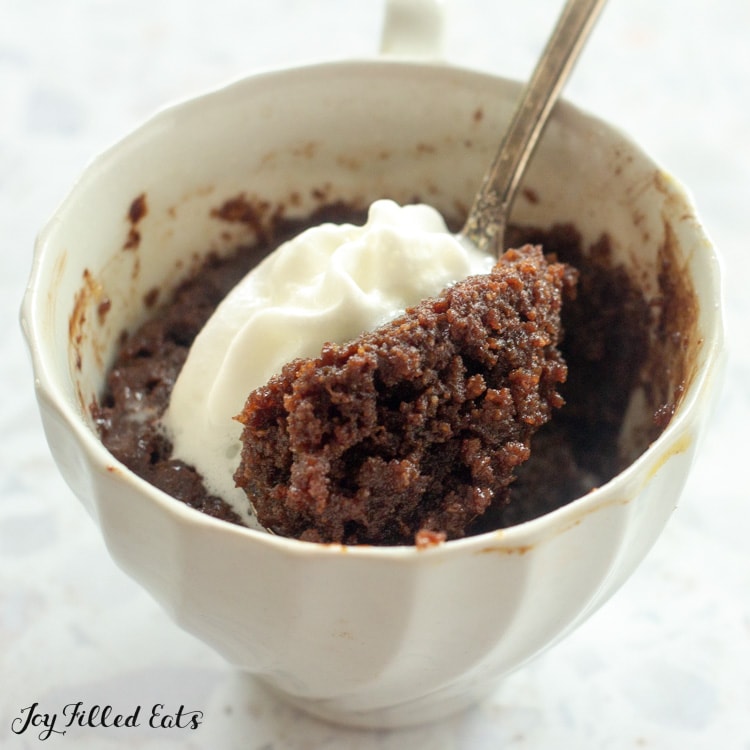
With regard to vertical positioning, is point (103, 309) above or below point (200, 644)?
above

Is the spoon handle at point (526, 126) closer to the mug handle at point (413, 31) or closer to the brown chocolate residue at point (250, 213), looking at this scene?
the mug handle at point (413, 31)

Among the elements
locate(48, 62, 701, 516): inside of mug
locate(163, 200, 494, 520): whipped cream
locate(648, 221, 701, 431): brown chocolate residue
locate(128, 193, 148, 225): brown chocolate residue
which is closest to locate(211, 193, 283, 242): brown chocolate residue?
locate(48, 62, 701, 516): inside of mug

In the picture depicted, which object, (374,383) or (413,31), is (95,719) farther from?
(413,31)

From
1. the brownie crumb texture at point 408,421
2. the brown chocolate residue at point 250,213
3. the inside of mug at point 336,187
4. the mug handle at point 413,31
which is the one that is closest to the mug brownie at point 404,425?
the brownie crumb texture at point 408,421

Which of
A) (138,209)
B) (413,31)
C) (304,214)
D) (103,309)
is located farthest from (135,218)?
(413,31)

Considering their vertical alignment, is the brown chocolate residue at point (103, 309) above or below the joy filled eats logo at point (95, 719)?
above

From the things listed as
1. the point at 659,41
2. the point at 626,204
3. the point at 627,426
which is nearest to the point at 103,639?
the point at 627,426
